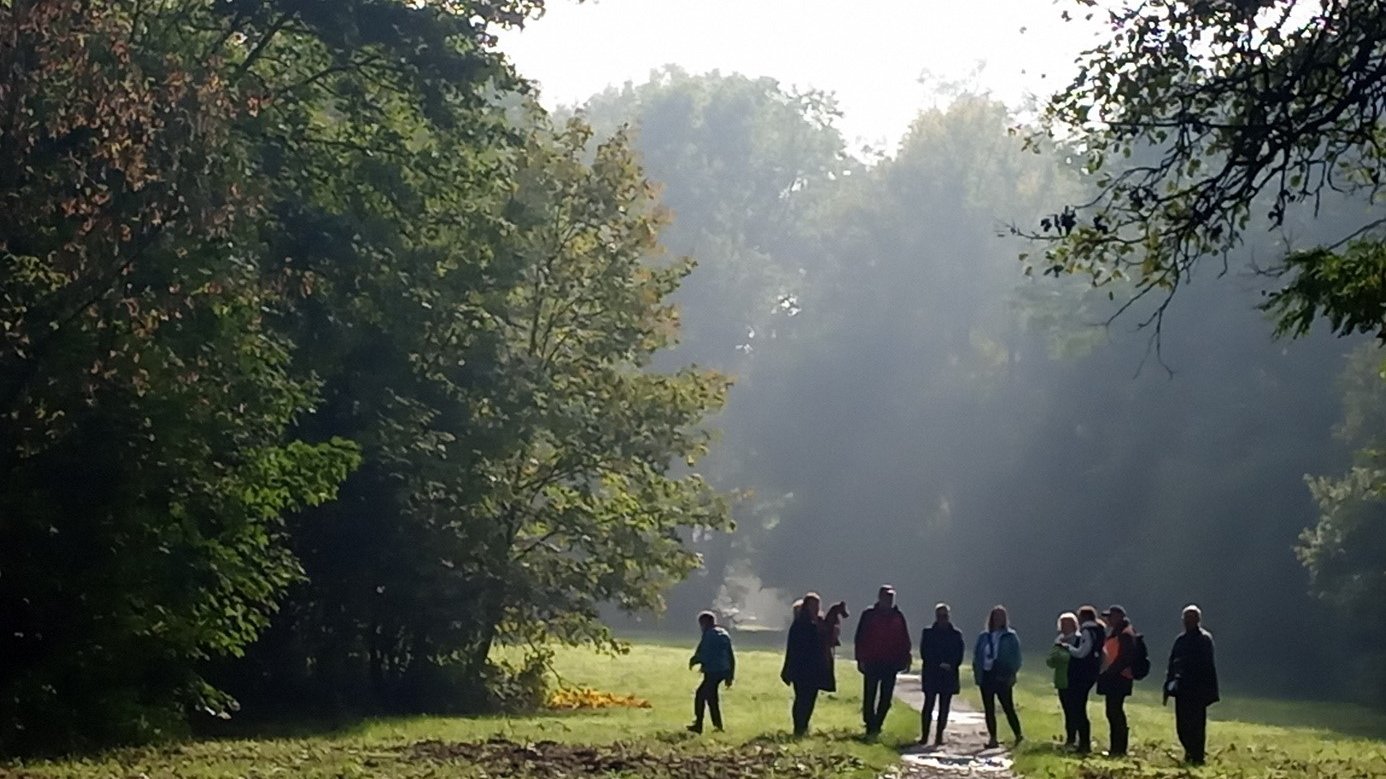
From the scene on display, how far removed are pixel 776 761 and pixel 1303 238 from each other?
159ft

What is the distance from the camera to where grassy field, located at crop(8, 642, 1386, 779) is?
1803cm

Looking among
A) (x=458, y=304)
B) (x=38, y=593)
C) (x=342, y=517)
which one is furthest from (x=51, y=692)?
(x=458, y=304)

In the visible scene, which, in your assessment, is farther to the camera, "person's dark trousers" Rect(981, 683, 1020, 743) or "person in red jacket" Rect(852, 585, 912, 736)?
"person in red jacket" Rect(852, 585, 912, 736)

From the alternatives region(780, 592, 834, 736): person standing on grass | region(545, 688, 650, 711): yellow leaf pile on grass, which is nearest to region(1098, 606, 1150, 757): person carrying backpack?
region(780, 592, 834, 736): person standing on grass

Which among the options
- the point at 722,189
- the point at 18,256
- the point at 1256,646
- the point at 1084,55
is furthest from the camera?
the point at 722,189

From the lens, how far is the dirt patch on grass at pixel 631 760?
18.2 metres

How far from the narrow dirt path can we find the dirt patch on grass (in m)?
0.85

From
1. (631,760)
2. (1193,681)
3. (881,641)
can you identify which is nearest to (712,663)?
(881,641)

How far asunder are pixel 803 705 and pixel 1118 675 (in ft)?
13.6

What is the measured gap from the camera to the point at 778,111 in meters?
122

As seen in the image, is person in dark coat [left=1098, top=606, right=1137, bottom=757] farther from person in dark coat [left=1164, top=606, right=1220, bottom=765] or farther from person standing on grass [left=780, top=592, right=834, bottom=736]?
person standing on grass [left=780, top=592, right=834, bottom=736]

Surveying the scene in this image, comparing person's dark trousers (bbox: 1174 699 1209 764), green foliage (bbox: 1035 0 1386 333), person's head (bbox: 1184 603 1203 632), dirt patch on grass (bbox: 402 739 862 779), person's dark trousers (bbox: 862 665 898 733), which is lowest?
dirt patch on grass (bbox: 402 739 862 779)

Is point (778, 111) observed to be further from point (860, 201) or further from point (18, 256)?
point (18, 256)

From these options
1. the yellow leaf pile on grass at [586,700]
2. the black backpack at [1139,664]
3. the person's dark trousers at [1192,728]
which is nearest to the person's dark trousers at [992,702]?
the black backpack at [1139,664]
